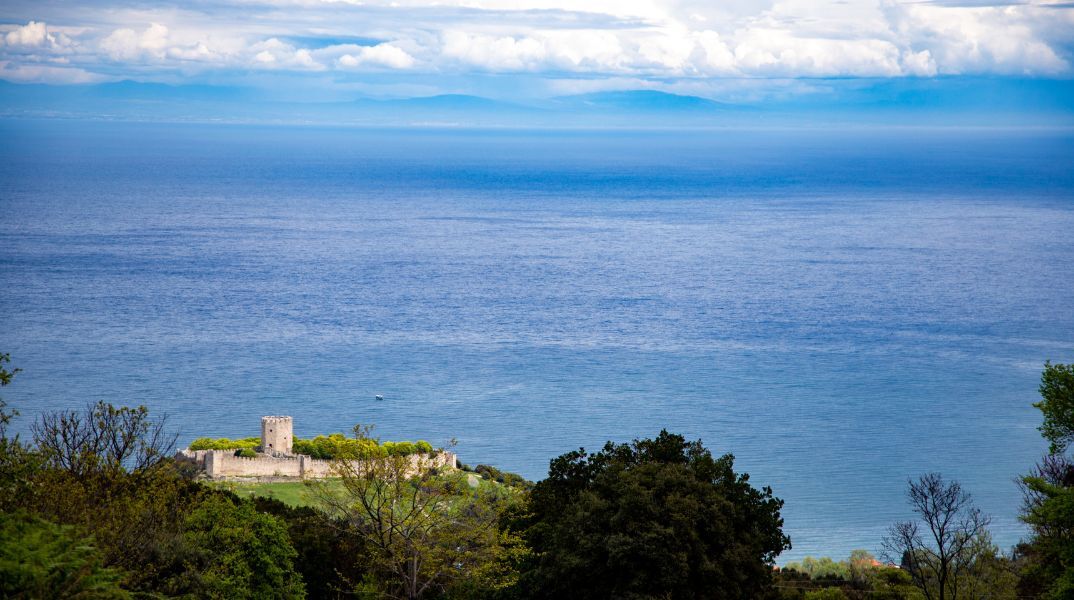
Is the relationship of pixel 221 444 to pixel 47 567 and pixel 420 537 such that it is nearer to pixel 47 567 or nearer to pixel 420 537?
pixel 420 537

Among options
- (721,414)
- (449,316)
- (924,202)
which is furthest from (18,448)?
(924,202)

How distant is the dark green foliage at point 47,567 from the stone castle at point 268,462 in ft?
96.6

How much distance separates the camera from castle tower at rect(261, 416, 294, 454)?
48.2 meters

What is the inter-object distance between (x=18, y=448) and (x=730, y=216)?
6003 inches

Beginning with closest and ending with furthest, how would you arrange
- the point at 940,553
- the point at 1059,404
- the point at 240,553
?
the point at 240,553
the point at 1059,404
the point at 940,553

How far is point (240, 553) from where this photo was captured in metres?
25.9

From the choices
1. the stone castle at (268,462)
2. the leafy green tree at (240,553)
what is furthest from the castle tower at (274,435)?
the leafy green tree at (240,553)

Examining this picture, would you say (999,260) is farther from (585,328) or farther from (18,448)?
(18,448)

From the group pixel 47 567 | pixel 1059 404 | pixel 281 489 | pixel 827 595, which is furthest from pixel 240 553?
pixel 281 489

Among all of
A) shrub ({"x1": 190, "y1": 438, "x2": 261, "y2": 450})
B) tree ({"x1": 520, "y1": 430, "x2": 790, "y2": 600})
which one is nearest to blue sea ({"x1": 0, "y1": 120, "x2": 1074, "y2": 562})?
shrub ({"x1": 190, "y1": 438, "x2": 261, "y2": 450})

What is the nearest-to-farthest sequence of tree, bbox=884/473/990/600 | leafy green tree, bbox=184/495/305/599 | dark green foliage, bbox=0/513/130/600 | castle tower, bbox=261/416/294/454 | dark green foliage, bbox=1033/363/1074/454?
dark green foliage, bbox=0/513/130/600 → leafy green tree, bbox=184/495/305/599 → dark green foliage, bbox=1033/363/1074/454 → tree, bbox=884/473/990/600 → castle tower, bbox=261/416/294/454

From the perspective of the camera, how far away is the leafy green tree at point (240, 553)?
25469 mm

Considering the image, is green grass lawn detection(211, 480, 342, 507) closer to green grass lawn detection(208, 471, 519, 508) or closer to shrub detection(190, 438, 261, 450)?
green grass lawn detection(208, 471, 519, 508)

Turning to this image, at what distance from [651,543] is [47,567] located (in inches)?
484
